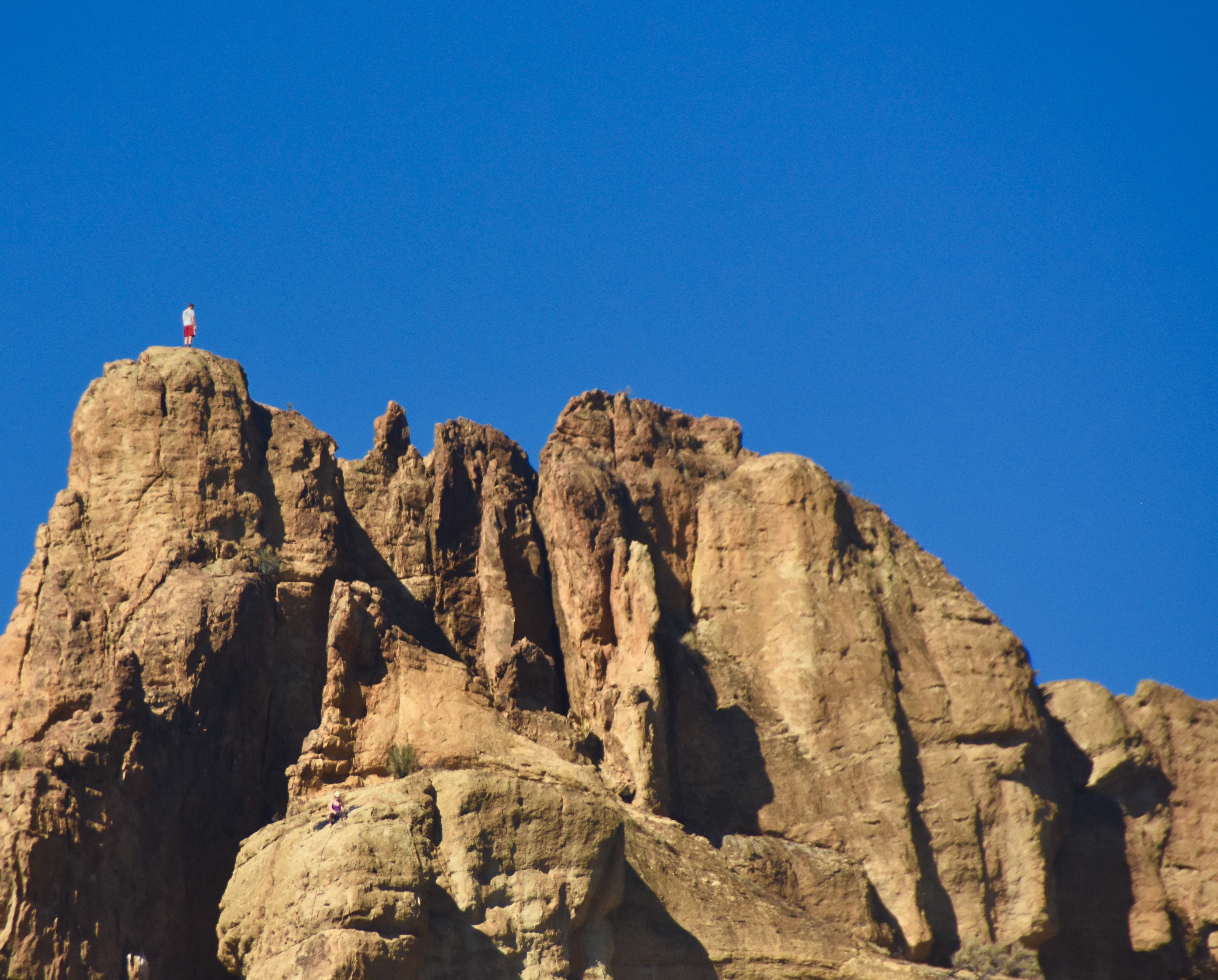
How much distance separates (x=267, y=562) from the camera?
47.8 metres

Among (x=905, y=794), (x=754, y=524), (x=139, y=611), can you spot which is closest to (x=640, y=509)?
(x=754, y=524)

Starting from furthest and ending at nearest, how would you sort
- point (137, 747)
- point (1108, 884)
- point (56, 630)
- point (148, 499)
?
point (1108, 884) < point (148, 499) < point (56, 630) < point (137, 747)

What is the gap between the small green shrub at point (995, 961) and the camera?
156 feet

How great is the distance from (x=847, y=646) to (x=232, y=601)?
14.1 metres

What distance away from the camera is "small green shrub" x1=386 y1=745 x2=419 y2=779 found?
141 ft

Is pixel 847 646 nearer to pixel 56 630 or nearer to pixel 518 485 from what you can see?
pixel 518 485

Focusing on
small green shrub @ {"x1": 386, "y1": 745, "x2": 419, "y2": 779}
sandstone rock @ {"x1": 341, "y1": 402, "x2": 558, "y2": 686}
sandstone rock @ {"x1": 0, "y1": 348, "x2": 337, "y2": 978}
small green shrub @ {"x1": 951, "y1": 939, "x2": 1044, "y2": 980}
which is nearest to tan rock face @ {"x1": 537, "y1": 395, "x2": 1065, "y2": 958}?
small green shrub @ {"x1": 951, "y1": 939, "x2": 1044, "y2": 980}

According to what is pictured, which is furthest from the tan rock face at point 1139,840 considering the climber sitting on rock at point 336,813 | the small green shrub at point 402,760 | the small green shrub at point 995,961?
the climber sitting on rock at point 336,813

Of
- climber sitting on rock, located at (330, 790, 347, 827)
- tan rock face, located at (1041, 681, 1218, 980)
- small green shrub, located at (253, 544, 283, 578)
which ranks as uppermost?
small green shrub, located at (253, 544, 283, 578)

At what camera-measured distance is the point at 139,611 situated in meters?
45.8

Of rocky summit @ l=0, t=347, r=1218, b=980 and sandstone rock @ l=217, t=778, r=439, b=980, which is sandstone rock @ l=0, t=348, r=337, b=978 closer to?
rocky summit @ l=0, t=347, r=1218, b=980

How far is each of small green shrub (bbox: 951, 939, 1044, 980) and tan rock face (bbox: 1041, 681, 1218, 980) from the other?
12.2 feet

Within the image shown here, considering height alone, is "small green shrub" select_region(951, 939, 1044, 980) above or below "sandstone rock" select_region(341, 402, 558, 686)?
below

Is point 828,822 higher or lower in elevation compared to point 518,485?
lower
